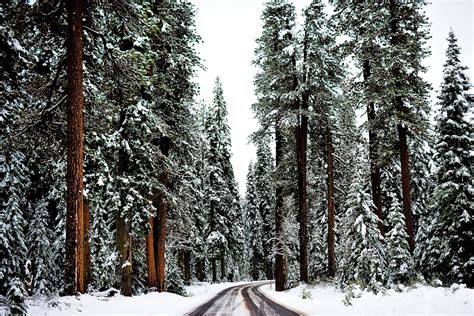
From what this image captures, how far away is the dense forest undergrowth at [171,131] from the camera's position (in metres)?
11.2

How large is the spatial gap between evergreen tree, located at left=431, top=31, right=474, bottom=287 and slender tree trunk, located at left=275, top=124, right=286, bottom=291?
862cm

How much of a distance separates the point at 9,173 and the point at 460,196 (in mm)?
21006

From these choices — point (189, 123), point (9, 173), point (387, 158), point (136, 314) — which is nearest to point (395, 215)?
point (387, 158)

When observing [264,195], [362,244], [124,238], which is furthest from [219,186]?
[124,238]

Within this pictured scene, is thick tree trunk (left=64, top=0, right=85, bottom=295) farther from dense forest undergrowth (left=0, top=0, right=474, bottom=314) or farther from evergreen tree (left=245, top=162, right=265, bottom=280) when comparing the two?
evergreen tree (left=245, top=162, right=265, bottom=280)

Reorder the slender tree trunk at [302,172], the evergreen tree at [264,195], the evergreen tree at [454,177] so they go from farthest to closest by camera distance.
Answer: the evergreen tree at [264,195] < the slender tree trunk at [302,172] < the evergreen tree at [454,177]

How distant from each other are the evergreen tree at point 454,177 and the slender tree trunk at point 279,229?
8.62m

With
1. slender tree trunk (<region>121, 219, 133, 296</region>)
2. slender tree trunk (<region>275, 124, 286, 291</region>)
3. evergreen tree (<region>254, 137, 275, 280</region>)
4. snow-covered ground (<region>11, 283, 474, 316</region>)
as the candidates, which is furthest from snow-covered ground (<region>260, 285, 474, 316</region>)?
evergreen tree (<region>254, 137, 275, 280</region>)

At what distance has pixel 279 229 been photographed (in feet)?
76.5

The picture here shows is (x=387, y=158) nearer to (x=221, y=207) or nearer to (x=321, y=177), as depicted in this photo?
(x=321, y=177)

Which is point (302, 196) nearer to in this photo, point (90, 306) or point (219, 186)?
point (90, 306)

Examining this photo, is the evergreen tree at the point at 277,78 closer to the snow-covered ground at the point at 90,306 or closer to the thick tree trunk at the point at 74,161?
the snow-covered ground at the point at 90,306

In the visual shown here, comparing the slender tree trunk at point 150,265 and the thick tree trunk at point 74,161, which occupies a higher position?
the thick tree trunk at point 74,161

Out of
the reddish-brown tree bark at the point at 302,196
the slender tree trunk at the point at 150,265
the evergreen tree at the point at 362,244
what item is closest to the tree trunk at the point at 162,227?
the slender tree trunk at the point at 150,265
